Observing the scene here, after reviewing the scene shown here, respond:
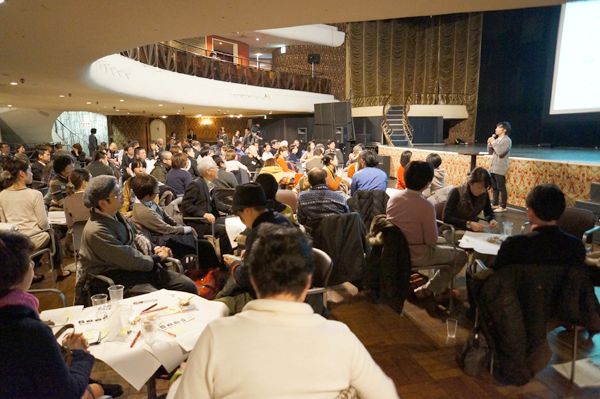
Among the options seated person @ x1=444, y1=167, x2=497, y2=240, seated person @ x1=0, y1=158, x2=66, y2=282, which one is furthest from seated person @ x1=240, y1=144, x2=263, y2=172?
seated person @ x1=444, y1=167, x2=497, y2=240

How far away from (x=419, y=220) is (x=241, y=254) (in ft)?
4.75

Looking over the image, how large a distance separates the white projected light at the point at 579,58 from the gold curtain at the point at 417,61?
21.7 ft

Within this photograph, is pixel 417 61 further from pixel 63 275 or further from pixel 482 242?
pixel 63 275

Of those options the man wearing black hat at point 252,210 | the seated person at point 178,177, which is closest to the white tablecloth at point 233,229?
the man wearing black hat at point 252,210

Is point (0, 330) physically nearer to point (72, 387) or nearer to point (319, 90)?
point (72, 387)

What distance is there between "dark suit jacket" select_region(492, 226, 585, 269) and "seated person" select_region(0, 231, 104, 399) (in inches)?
84.4

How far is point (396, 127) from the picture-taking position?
1498cm

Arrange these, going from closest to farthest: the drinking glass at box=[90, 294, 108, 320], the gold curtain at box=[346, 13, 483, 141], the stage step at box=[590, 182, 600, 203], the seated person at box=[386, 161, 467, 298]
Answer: the drinking glass at box=[90, 294, 108, 320]
the seated person at box=[386, 161, 467, 298]
the stage step at box=[590, 182, 600, 203]
the gold curtain at box=[346, 13, 483, 141]

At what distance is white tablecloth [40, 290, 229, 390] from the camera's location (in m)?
1.51

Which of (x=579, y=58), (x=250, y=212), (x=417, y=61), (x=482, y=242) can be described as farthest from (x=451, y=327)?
(x=417, y=61)

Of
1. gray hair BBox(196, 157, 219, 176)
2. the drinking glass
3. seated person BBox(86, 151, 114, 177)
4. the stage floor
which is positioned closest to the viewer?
the drinking glass

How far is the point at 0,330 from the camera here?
3.71 feet

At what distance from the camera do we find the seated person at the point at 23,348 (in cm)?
112

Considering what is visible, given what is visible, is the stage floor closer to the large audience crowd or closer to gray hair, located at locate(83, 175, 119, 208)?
the large audience crowd
